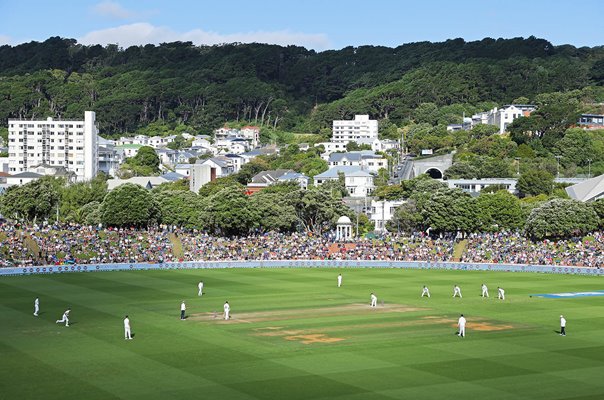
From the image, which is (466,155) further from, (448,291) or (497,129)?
(448,291)

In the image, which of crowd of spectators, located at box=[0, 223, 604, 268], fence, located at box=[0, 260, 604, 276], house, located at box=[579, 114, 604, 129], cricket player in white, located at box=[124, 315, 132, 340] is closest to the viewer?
cricket player in white, located at box=[124, 315, 132, 340]

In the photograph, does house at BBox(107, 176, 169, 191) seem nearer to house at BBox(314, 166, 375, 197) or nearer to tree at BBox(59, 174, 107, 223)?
house at BBox(314, 166, 375, 197)

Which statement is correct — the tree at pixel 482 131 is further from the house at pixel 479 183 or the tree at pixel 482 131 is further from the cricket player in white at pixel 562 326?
the cricket player in white at pixel 562 326

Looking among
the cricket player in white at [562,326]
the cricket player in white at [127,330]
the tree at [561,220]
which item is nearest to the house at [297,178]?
the tree at [561,220]

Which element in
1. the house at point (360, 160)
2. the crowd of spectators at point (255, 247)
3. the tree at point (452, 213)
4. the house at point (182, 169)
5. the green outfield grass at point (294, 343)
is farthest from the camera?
the house at point (182, 169)

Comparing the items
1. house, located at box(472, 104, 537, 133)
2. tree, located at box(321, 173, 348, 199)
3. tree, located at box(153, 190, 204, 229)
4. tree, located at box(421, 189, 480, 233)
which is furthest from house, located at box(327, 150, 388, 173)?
tree, located at box(421, 189, 480, 233)

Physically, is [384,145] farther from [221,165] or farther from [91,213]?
[91,213]

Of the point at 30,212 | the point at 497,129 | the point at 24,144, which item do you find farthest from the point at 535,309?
the point at 24,144
